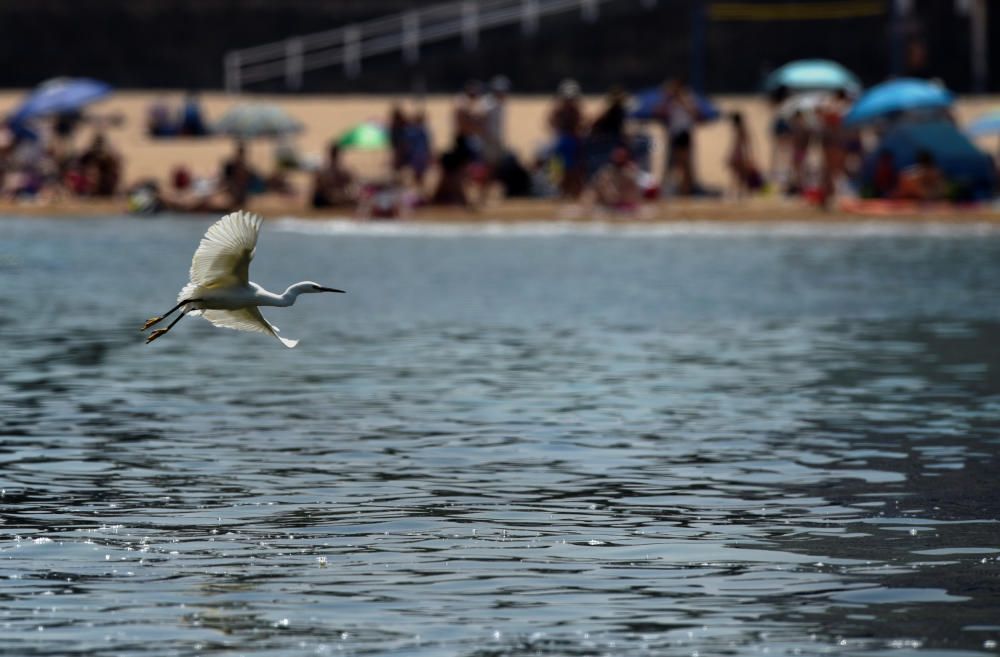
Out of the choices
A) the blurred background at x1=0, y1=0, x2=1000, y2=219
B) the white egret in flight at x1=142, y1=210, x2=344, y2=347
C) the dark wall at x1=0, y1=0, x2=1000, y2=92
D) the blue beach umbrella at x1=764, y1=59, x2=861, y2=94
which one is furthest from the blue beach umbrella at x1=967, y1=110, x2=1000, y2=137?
the white egret in flight at x1=142, y1=210, x2=344, y2=347

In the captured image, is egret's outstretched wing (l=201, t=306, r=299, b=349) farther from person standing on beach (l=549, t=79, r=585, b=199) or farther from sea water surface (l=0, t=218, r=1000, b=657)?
person standing on beach (l=549, t=79, r=585, b=199)

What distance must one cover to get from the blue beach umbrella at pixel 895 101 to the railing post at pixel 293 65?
59.7ft

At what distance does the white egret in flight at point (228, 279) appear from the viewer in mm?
13703

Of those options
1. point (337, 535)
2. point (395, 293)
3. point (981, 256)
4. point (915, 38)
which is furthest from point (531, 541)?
point (915, 38)

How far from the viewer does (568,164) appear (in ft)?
131

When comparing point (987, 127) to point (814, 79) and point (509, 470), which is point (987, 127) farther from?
point (509, 470)

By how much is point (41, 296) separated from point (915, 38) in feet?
75.5

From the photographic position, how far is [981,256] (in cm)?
3481

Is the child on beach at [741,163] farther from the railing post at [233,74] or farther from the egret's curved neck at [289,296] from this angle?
the egret's curved neck at [289,296]

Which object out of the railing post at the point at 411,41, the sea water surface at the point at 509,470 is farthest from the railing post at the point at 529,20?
the sea water surface at the point at 509,470

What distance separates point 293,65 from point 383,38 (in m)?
2.30

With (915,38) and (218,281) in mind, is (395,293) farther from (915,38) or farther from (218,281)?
(915,38)

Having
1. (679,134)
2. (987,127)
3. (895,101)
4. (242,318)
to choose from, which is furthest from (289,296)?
(987,127)

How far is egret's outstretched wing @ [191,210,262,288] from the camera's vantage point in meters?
13.7
